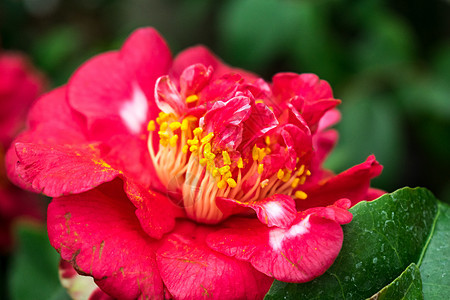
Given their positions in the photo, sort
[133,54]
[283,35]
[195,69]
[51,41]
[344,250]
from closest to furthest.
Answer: [344,250] < [195,69] < [133,54] < [283,35] < [51,41]

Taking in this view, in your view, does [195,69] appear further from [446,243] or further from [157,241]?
[446,243]

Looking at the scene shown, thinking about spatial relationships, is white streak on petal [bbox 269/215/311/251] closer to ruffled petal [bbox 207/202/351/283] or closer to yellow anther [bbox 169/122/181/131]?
ruffled petal [bbox 207/202/351/283]

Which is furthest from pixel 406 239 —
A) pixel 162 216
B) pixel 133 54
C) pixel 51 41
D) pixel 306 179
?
pixel 51 41

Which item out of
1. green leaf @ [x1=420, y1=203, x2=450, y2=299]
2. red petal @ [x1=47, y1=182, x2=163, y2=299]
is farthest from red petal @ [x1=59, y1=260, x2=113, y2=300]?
green leaf @ [x1=420, y1=203, x2=450, y2=299]

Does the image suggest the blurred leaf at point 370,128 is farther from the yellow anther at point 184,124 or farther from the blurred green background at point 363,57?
the yellow anther at point 184,124

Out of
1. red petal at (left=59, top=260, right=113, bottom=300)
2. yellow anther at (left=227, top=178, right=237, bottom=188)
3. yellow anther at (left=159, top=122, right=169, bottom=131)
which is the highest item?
yellow anther at (left=159, top=122, right=169, bottom=131)

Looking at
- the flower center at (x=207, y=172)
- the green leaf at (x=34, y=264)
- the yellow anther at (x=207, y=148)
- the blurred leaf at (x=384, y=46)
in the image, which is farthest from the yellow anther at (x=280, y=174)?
the blurred leaf at (x=384, y=46)

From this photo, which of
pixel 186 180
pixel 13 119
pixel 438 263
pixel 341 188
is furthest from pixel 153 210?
pixel 13 119
